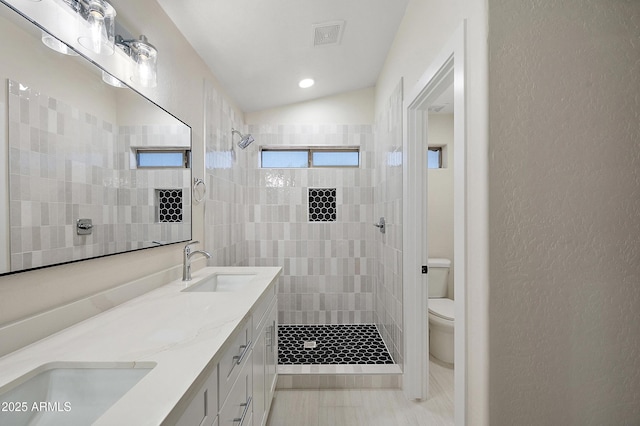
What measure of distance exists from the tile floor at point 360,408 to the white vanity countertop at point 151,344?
1.13 meters

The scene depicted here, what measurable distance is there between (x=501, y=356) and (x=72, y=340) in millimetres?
1313

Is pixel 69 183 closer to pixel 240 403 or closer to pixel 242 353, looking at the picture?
pixel 242 353

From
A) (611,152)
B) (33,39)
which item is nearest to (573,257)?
(611,152)

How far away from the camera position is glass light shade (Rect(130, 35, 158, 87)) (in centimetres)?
138

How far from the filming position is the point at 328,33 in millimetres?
2066

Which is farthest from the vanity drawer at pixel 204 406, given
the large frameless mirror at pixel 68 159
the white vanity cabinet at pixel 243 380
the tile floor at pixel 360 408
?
the tile floor at pixel 360 408

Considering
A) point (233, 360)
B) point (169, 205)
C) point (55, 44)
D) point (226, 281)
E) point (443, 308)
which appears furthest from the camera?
point (443, 308)

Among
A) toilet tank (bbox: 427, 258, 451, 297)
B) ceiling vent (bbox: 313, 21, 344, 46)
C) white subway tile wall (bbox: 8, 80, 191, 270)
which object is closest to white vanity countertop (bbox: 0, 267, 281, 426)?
white subway tile wall (bbox: 8, 80, 191, 270)

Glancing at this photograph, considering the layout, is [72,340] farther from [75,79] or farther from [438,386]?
Result: [438,386]

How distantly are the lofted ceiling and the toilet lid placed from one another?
2.20 m

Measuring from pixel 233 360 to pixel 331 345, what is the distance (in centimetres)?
184

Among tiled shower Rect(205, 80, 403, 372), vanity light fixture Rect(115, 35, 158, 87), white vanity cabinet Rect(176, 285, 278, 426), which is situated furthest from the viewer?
tiled shower Rect(205, 80, 403, 372)

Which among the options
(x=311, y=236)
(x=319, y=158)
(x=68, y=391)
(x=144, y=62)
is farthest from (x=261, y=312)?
(x=319, y=158)

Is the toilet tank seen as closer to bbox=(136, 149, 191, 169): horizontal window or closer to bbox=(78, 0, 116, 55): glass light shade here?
bbox=(136, 149, 191, 169): horizontal window
